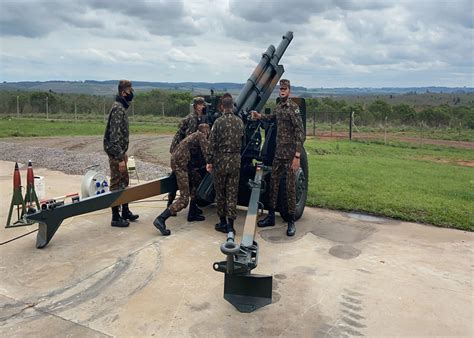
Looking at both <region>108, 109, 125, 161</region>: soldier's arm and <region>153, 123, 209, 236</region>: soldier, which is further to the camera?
<region>153, 123, 209, 236</region>: soldier

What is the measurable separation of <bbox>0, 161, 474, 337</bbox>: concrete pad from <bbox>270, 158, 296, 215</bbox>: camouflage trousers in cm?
42

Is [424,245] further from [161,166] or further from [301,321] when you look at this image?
[161,166]

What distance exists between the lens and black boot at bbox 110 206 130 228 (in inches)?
249

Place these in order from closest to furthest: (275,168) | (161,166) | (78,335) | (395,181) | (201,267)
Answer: (78,335) < (201,267) < (275,168) < (395,181) < (161,166)

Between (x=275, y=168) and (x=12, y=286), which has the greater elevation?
(x=275, y=168)

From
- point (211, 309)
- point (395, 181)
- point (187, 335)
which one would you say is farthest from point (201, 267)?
point (395, 181)

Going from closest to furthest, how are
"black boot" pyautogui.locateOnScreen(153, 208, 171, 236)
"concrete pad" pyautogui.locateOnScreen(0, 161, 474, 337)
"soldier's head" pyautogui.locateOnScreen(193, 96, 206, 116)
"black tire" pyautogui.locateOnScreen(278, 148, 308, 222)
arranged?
"concrete pad" pyautogui.locateOnScreen(0, 161, 474, 337) → "black boot" pyautogui.locateOnScreen(153, 208, 171, 236) → "black tire" pyautogui.locateOnScreen(278, 148, 308, 222) → "soldier's head" pyautogui.locateOnScreen(193, 96, 206, 116)

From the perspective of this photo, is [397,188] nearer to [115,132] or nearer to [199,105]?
[199,105]

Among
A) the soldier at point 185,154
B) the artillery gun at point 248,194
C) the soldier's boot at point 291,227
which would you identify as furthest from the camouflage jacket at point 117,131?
the soldier's boot at point 291,227

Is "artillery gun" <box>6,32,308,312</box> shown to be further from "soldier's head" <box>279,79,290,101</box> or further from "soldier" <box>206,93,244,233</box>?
"soldier's head" <box>279,79,290,101</box>

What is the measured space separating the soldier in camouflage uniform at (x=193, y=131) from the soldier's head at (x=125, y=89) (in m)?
0.85

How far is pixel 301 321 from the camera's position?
12.7 ft

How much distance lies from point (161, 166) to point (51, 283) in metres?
7.43

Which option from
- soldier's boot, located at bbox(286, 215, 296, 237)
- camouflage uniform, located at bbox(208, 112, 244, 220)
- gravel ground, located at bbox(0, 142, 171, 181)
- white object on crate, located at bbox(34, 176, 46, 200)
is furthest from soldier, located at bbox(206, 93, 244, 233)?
gravel ground, located at bbox(0, 142, 171, 181)
